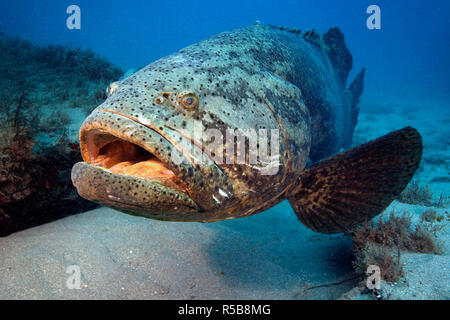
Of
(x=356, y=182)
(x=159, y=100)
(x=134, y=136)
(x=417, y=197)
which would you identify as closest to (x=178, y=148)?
(x=134, y=136)

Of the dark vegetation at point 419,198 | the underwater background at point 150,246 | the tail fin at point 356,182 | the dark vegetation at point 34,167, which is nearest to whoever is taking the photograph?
the tail fin at point 356,182

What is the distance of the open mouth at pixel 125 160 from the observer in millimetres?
1844

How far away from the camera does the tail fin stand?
2.70 meters

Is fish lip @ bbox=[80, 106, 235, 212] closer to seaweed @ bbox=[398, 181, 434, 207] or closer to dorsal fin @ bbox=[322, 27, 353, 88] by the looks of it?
dorsal fin @ bbox=[322, 27, 353, 88]

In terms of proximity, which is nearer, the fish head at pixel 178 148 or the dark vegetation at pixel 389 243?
the fish head at pixel 178 148

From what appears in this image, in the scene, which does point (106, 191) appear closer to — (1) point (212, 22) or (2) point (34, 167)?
(2) point (34, 167)

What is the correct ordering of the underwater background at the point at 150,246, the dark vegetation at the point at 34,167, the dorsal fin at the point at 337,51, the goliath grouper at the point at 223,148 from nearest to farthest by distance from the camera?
the goliath grouper at the point at 223,148, the underwater background at the point at 150,246, the dark vegetation at the point at 34,167, the dorsal fin at the point at 337,51

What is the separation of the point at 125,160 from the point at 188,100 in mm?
776

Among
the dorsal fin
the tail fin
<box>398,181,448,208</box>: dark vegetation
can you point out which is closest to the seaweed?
<box>398,181,448,208</box>: dark vegetation

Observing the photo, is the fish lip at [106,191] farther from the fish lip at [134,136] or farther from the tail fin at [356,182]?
the tail fin at [356,182]

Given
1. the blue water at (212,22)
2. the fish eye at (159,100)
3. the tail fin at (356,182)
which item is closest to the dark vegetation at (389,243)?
the tail fin at (356,182)

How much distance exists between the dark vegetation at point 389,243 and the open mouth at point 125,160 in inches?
99.5

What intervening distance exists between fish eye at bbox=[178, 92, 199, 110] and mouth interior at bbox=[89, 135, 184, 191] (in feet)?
1.65

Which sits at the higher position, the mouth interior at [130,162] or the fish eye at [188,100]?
the fish eye at [188,100]
